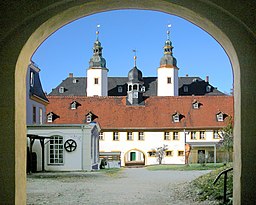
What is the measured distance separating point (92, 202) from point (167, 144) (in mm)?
39879

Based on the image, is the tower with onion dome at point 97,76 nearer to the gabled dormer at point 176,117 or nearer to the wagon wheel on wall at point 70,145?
the gabled dormer at point 176,117

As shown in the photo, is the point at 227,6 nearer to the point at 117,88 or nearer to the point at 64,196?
the point at 64,196

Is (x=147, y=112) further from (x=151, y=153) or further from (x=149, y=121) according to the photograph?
(x=151, y=153)

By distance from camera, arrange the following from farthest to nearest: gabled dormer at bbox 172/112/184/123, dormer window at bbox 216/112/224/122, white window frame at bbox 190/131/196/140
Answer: gabled dormer at bbox 172/112/184/123 → dormer window at bbox 216/112/224/122 → white window frame at bbox 190/131/196/140

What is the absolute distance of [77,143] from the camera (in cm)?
3109

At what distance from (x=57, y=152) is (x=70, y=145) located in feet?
3.10

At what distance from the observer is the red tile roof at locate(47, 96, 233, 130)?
52.8m

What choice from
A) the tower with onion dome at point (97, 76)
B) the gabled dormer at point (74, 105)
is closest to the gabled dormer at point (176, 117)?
the gabled dormer at point (74, 105)

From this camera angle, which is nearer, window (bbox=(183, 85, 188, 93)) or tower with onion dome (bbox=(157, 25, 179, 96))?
tower with onion dome (bbox=(157, 25, 179, 96))

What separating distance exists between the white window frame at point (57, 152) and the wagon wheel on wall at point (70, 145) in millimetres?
334

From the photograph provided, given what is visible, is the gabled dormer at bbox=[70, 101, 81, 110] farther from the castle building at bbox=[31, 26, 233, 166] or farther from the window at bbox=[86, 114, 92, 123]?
the window at bbox=[86, 114, 92, 123]

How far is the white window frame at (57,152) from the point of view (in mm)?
31094

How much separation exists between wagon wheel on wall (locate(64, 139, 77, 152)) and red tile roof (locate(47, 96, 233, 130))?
71.3 feet

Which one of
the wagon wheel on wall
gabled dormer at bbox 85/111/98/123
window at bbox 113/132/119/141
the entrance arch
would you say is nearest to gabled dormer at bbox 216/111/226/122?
window at bbox 113/132/119/141
